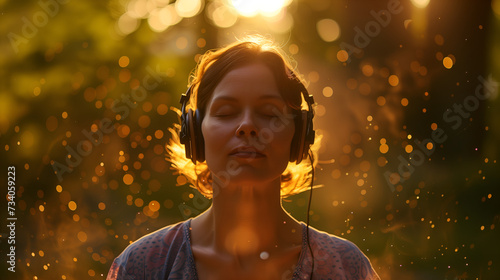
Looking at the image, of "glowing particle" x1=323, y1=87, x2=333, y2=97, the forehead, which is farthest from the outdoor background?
the forehead

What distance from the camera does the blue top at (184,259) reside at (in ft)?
7.07

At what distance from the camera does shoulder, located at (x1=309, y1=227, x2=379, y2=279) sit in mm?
2189

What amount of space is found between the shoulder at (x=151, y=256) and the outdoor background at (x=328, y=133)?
66.2 inches

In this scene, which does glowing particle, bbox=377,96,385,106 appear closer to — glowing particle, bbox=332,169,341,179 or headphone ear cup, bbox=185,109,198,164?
glowing particle, bbox=332,169,341,179

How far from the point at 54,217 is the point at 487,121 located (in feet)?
12.9

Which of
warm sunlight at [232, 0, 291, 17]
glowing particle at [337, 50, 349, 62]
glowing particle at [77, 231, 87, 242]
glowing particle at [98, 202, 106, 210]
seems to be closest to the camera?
warm sunlight at [232, 0, 291, 17]

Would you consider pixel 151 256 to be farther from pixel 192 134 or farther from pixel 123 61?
pixel 123 61

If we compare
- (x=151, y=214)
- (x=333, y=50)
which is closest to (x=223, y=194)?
(x=151, y=214)

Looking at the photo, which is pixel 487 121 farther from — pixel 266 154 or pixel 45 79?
pixel 45 79

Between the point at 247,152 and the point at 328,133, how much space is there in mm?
2681

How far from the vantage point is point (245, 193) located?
2.18 meters

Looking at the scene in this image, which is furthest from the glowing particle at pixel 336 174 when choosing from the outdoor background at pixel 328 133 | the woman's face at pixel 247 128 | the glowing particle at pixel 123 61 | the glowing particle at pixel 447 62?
the glowing particle at pixel 123 61

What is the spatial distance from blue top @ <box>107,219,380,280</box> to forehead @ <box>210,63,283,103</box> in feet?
2.11

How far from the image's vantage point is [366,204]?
14.5 feet
